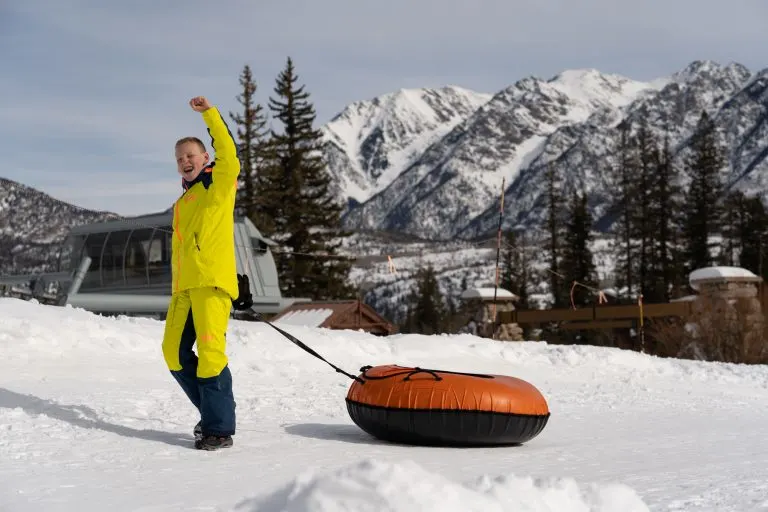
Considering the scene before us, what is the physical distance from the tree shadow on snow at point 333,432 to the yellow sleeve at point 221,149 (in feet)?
6.56

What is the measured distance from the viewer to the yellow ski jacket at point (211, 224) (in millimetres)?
5355

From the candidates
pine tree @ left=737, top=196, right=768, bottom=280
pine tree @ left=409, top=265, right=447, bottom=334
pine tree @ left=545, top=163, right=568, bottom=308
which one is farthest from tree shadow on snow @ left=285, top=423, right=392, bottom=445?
pine tree @ left=409, top=265, right=447, bottom=334

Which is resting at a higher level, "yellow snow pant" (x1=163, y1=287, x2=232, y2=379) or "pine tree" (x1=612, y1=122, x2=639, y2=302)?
"pine tree" (x1=612, y1=122, x2=639, y2=302)

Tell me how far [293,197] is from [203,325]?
37967 millimetres

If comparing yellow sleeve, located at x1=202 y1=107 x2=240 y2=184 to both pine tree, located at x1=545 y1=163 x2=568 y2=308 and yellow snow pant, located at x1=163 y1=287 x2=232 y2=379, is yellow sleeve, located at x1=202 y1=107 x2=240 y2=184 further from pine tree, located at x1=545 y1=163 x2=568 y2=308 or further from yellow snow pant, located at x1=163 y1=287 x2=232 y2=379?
pine tree, located at x1=545 y1=163 x2=568 y2=308

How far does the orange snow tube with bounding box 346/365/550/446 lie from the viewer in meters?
5.83

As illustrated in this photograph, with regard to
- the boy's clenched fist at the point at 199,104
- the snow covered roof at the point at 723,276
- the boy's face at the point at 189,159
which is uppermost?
the boy's clenched fist at the point at 199,104

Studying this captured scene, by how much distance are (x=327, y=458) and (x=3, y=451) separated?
74.0 inches

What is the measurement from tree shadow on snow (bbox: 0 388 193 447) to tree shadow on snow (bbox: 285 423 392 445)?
908mm

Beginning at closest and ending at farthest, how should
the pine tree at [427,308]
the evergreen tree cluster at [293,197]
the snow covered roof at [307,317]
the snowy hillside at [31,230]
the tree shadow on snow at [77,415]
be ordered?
the tree shadow on snow at [77,415]
the snow covered roof at [307,317]
the snowy hillside at [31,230]
the evergreen tree cluster at [293,197]
the pine tree at [427,308]

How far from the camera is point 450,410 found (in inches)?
229

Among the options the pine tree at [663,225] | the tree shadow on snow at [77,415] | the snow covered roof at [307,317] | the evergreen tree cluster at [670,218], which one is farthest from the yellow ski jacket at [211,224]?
the pine tree at [663,225]

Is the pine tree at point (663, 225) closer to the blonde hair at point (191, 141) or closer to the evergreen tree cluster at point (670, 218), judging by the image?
→ the evergreen tree cluster at point (670, 218)

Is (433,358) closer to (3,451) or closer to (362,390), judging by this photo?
(362,390)
